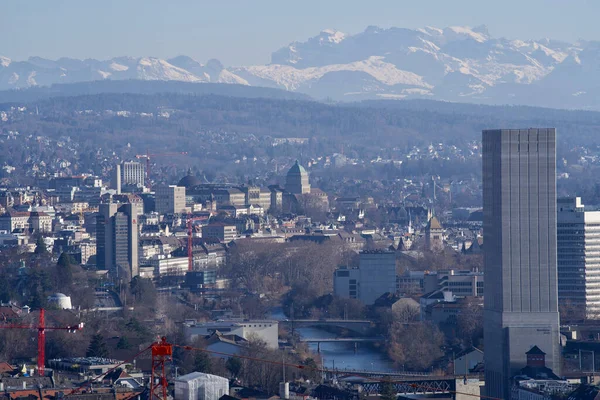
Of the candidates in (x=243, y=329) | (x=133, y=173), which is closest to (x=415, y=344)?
(x=243, y=329)

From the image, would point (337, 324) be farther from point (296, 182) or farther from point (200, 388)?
point (296, 182)

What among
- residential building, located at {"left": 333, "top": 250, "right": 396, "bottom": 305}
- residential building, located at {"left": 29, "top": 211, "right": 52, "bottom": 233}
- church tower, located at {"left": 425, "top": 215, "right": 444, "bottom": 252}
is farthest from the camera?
residential building, located at {"left": 29, "top": 211, "right": 52, "bottom": 233}

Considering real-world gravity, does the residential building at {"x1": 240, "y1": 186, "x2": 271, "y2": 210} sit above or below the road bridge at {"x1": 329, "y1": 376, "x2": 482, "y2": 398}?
above

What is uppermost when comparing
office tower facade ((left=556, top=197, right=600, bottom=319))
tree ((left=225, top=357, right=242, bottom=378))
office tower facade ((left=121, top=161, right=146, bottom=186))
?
office tower facade ((left=121, top=161, right=146, bottom=186))

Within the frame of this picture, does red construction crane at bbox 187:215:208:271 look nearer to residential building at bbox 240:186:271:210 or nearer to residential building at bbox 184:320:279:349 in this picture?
residential building at bbox 240:186:271:210

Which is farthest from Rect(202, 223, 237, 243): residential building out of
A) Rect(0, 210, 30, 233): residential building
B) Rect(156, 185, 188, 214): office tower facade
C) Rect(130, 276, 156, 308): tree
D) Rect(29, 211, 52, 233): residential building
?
Rect(130, 276, 156, 308): tree

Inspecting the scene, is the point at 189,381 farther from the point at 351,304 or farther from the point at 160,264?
the point at 160,264
